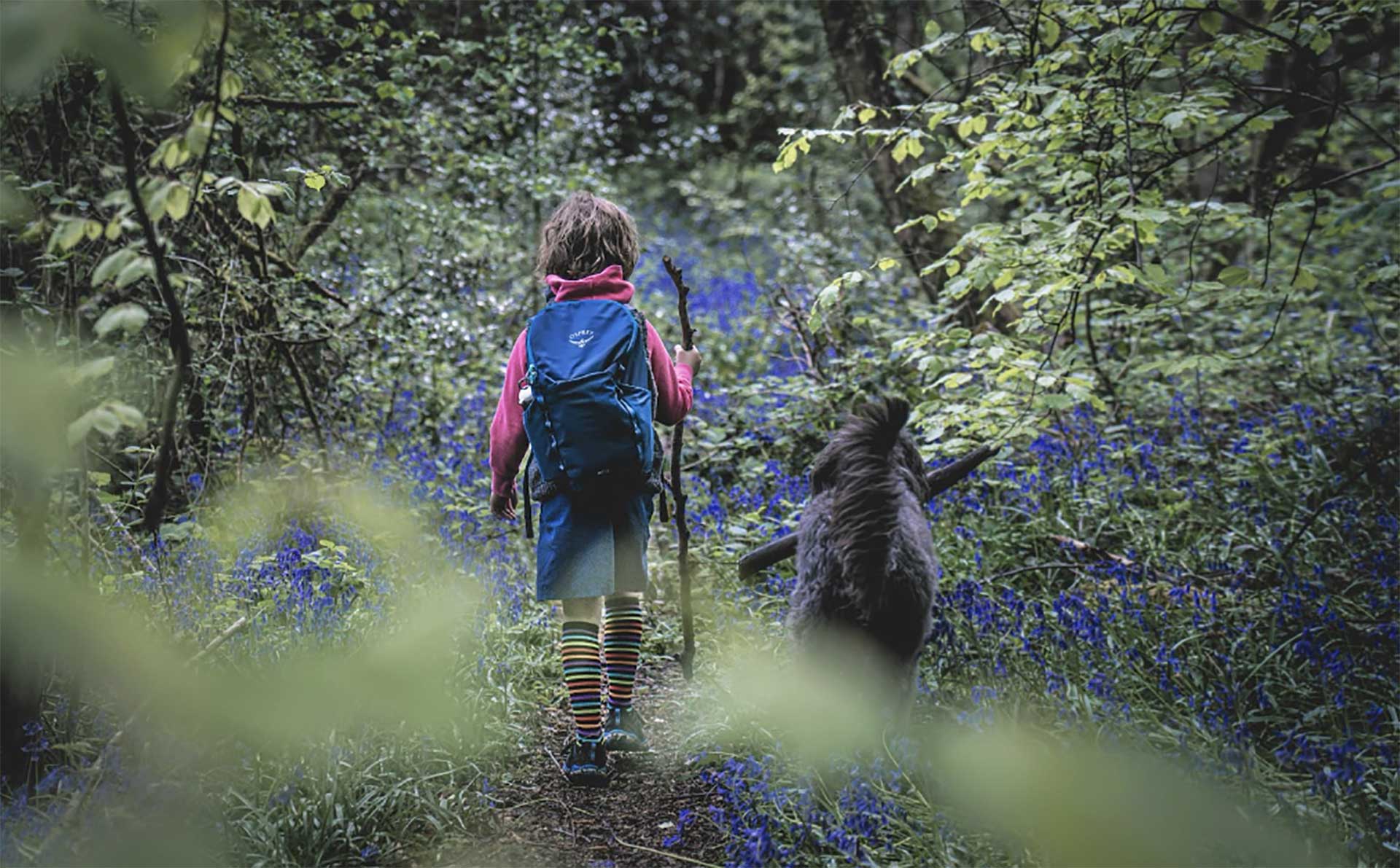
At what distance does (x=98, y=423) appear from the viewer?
4.91 feet

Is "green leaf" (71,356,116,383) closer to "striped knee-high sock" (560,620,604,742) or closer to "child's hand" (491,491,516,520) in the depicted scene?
"child's hand" (491,491,516,520)

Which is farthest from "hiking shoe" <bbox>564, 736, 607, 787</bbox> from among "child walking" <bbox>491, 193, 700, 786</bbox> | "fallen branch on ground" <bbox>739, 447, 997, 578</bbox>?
"fallen branch on ground" <bbox>739, 447, 997, 578</bbox>

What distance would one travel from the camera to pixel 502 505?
11.9 feet

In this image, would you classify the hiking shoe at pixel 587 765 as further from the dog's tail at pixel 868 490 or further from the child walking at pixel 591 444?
the dog's tail at pixel 868 490

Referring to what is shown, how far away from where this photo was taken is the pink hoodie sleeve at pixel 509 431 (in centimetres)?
350

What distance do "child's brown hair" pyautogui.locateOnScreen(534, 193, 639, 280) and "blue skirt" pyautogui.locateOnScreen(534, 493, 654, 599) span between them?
2.85 ft

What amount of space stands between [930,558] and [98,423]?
8.96 ft

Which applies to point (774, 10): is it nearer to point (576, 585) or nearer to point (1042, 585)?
point (1042, 585)

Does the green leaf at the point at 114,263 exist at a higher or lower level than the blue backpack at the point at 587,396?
higher

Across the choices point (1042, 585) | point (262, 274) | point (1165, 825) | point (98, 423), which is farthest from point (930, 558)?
point (262, 274)

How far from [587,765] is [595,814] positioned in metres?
0.23

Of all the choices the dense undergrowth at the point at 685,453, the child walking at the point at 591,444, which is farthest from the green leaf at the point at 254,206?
the child walking at the point at 591,444

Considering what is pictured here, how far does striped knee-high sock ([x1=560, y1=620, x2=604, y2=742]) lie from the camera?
347 cm

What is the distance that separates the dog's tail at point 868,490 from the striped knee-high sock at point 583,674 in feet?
3.28
